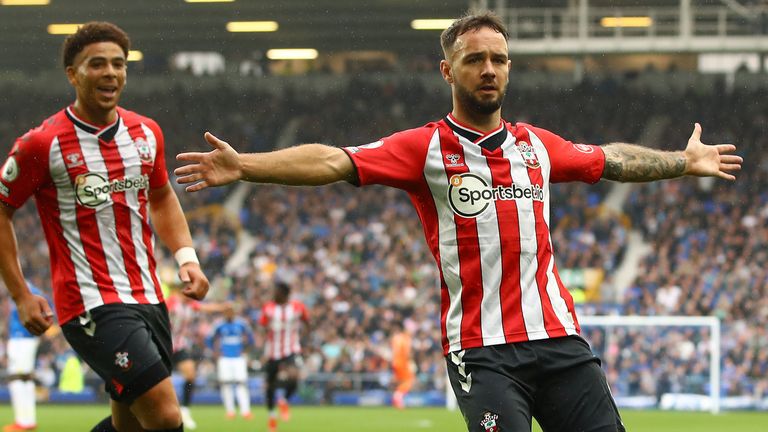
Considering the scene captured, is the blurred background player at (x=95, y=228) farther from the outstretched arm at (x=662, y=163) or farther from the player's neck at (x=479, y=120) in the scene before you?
the outstretched arm at (x=662, y=163)

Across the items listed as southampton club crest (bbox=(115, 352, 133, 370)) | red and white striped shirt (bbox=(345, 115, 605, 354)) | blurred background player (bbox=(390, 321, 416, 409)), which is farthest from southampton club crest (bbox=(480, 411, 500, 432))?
blurred background player (bbox=(390, 321, 416, 409))

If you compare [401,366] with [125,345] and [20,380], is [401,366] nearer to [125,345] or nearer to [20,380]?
[20,380]

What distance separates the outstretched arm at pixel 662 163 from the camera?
15.6 ft

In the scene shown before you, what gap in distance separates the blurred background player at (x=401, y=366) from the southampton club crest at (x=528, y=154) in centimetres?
1547

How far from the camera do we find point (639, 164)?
15.7 ft

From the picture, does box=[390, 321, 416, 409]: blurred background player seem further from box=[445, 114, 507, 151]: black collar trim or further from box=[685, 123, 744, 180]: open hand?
box=[445, 114, 507, 151]: black collar trim

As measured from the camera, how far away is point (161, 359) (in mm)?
5379

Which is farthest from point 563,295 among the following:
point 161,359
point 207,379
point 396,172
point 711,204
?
point 711,204

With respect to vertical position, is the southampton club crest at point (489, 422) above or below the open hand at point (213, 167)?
below

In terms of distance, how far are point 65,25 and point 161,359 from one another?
80.0 ft

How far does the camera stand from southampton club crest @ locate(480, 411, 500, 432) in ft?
13.4

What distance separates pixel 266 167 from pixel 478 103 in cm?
87

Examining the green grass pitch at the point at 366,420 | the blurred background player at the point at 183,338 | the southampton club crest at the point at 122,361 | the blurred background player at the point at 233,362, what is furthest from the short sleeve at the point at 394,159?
the blurred background player at the point at 233,362

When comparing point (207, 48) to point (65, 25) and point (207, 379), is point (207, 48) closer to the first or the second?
point (65, 25)
